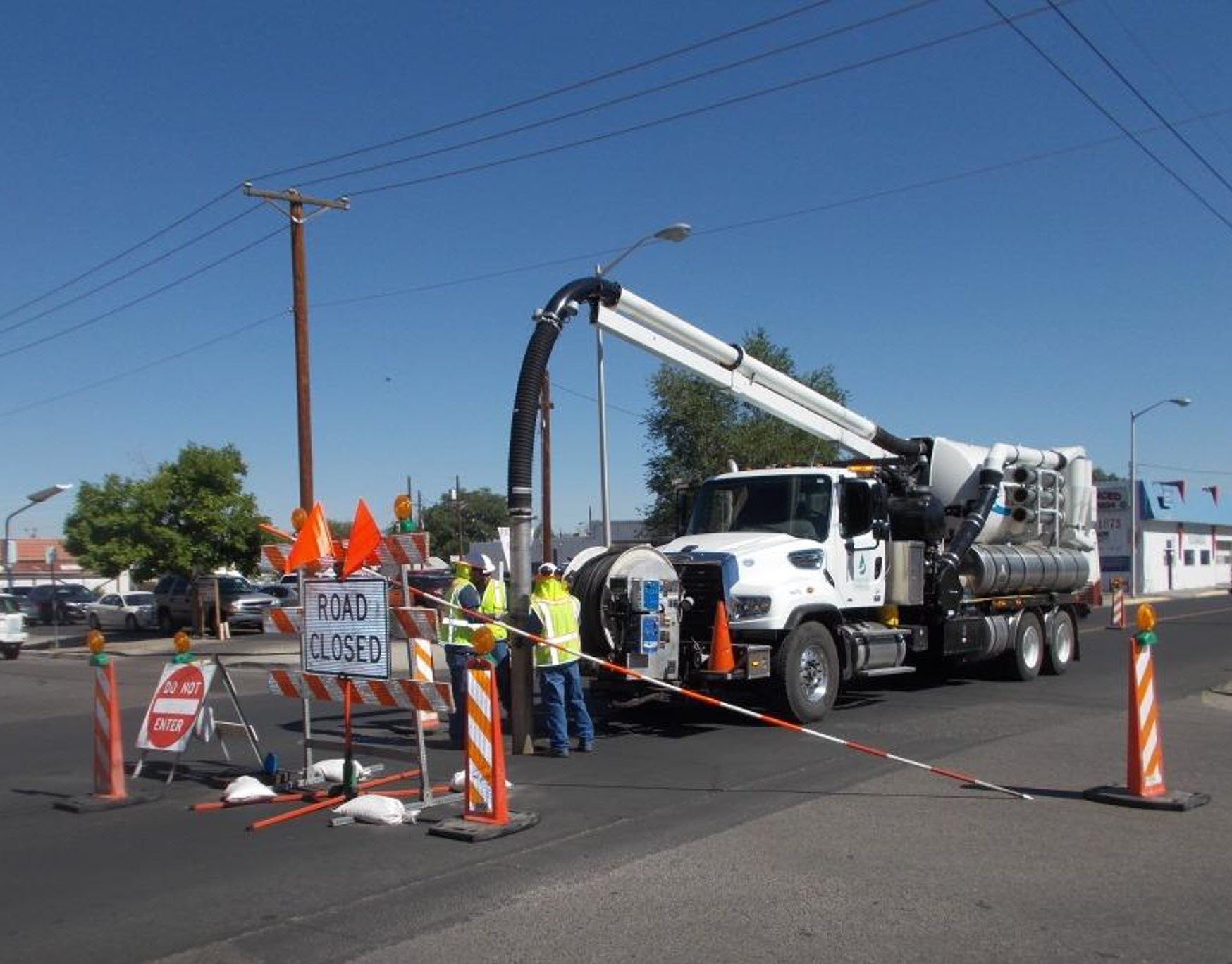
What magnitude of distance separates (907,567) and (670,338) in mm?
4088

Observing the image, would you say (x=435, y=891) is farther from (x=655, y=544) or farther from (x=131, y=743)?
(x=655, y=544)

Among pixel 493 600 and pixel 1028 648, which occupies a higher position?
pixel 493 600

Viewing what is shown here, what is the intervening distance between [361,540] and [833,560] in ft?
20.3

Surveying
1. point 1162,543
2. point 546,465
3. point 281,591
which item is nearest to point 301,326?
point 546,465

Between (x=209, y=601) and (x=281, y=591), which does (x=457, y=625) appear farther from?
(x=281, y=591)

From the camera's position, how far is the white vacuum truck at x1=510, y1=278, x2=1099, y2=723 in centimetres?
1200

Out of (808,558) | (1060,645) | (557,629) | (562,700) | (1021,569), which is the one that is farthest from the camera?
(1060,645)

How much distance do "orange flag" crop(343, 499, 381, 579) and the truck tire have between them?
4966 mm

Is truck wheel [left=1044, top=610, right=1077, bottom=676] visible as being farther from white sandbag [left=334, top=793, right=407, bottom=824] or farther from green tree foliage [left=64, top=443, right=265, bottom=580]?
green tree foliage [left=64, top=443, right=265, bottom=580]

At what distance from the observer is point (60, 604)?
45.5 metres

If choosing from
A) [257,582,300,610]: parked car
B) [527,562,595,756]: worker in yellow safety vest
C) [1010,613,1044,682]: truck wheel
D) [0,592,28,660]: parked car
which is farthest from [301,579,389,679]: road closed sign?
[257,582,300,610]: parked car

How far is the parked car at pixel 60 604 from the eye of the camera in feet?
149

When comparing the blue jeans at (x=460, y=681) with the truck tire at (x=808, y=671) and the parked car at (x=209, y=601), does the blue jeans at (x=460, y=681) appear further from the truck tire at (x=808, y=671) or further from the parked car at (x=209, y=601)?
the parked car at (x=209, y=601)

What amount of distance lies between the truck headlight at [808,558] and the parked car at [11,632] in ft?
75.5
